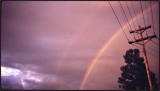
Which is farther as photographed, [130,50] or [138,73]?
[130,50]

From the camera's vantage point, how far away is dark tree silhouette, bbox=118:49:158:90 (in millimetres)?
30200

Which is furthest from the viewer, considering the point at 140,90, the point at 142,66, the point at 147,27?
the point at 142,66

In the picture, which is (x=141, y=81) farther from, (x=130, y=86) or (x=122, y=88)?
(x=122, y=88)

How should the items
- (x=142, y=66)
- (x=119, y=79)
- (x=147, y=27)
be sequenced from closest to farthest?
(x=147, y=27) → (x=142, y=66) → (x=119, y=79)

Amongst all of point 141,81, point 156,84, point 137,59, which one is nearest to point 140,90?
point 141,81

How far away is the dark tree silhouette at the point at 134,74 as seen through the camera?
30.2 metres

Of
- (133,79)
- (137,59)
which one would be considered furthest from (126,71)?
(137,59)

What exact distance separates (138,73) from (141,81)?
2.18 m

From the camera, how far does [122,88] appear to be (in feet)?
108

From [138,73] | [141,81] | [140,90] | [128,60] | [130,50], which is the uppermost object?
[130,50]

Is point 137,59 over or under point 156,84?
over

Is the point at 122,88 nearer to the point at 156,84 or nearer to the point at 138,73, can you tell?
the point at 138,73

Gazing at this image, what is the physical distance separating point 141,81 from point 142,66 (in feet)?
14.0

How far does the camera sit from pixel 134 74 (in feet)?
104
